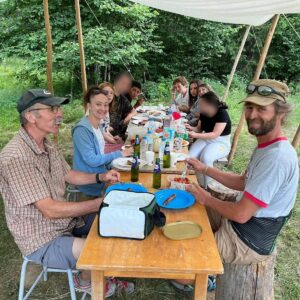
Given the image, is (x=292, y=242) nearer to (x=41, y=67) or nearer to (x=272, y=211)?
(x=272, y=211)

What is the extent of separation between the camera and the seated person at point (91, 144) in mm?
2984

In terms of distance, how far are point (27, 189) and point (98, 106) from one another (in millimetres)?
1390

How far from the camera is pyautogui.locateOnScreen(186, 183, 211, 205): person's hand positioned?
219cm

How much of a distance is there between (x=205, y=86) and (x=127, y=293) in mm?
3629

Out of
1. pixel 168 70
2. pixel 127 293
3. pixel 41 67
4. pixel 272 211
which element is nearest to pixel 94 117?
pixel 127 293

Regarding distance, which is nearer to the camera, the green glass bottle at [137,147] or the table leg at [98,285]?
the table leg at [98,285]

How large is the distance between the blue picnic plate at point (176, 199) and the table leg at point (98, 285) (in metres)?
0.62

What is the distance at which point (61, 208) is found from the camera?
81.7 inches

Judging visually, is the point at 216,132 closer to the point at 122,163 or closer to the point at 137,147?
the point at 137,147

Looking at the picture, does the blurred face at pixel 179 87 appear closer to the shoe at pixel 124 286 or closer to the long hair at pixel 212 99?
the long hair at pixel 212 99

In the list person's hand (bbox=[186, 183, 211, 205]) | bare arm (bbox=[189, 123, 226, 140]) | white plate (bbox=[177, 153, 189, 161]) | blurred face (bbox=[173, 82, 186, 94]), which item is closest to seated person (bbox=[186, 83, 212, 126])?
blurred face (bbox=[173, 82, 186, 94])

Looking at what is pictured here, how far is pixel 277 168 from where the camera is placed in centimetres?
187

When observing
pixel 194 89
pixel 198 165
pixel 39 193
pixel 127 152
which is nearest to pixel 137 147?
pixel 127 152

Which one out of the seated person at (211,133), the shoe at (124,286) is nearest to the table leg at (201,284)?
the shoe at (124,286)
